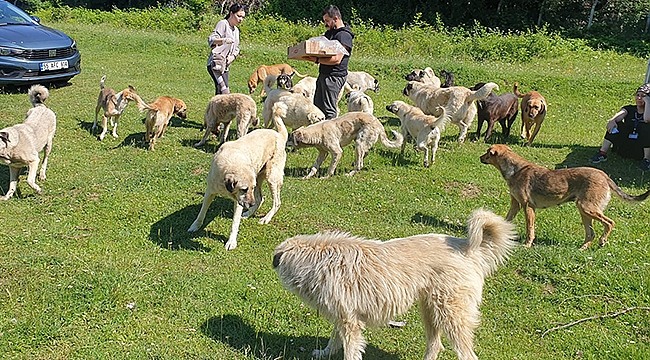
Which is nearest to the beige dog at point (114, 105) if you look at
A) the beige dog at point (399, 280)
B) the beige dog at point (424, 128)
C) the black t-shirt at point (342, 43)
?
the black t-shirt at point (342, 43)

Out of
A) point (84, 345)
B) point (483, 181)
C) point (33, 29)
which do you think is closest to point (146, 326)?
point (84, 345)

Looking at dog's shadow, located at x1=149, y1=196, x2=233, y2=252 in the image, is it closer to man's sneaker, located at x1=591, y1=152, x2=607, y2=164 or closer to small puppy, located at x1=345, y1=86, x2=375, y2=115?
small puppy, located at x1=345, y1=86, x2=375, y2=115

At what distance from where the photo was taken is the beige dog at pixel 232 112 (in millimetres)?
9555

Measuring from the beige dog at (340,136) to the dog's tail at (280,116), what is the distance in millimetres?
420

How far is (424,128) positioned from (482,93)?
1.80 m

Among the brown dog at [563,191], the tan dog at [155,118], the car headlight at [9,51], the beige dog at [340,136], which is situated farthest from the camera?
the car headlight at [9,51]

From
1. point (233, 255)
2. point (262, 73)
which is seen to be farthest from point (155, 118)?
point (262, 73)

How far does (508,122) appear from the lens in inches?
451

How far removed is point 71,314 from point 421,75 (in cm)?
1023

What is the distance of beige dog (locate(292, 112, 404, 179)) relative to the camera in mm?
8750

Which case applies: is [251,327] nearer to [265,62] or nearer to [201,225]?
[201,225]

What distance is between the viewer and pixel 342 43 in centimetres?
849

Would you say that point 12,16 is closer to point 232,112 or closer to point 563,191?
point 232,112

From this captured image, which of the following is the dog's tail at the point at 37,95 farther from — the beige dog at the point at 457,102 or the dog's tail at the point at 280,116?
the beige dog at the point at 457,102
